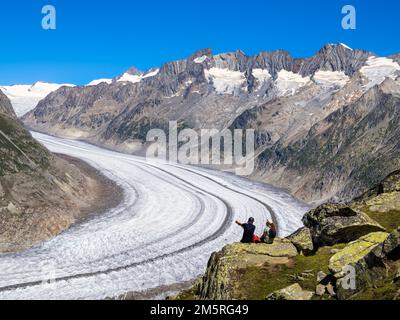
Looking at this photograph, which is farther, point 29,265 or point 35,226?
point 35,226

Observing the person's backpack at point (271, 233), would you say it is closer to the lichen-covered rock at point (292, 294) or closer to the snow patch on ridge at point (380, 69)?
the lichen-covered rock at point (292, 294)

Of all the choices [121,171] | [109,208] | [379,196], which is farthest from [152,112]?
[379,196]

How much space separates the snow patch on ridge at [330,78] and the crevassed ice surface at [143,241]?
9678cm

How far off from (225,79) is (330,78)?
4040 centimetres

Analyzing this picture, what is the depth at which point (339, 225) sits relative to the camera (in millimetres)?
22312

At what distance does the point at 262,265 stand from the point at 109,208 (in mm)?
36799

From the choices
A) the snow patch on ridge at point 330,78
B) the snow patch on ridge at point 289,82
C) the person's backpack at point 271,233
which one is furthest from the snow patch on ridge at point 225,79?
the person's backpack at point 271,233

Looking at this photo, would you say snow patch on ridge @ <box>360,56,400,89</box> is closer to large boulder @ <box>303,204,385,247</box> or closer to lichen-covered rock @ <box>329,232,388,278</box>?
large boulder @ <box>303,204,385,247</box>

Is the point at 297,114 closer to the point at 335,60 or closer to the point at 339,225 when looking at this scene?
the point at 335,60

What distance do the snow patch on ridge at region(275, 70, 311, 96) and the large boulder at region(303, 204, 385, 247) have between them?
14995 cm

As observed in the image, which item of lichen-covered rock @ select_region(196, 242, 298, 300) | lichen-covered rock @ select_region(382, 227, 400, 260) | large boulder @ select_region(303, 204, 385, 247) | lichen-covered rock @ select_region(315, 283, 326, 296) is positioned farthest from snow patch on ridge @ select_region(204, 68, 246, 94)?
lichen-covered rock @ select_region(382, 227, 400, 260)

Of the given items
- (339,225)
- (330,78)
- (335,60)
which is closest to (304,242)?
(339,225)

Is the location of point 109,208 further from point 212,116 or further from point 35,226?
point 212,116

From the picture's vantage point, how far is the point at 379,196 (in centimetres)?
3048
